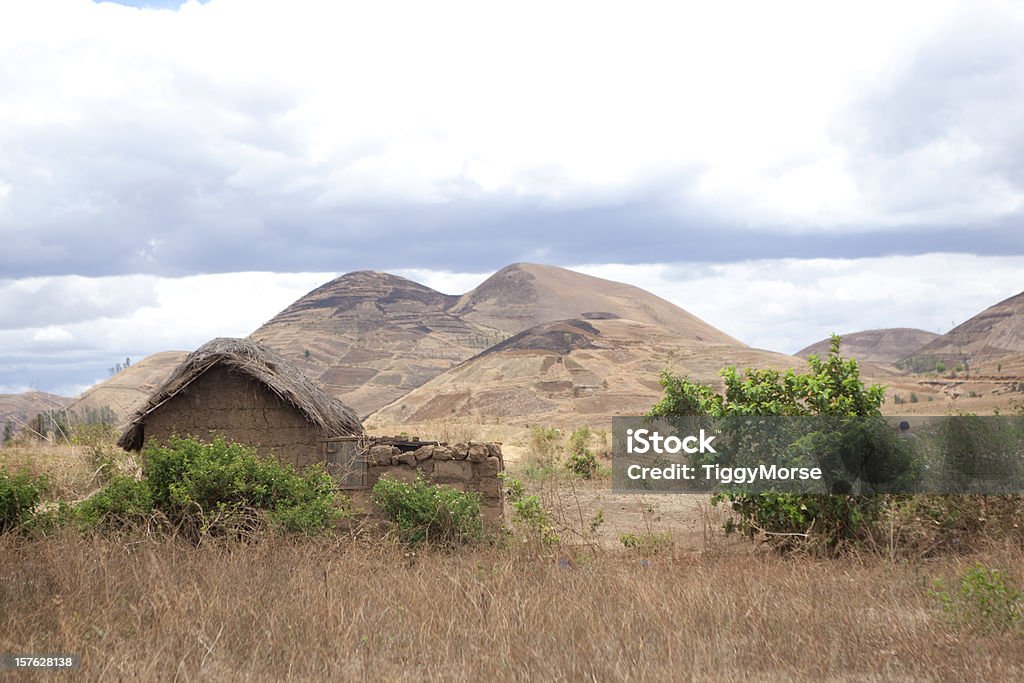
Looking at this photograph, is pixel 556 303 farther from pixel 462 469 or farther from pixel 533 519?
pixel 533 519

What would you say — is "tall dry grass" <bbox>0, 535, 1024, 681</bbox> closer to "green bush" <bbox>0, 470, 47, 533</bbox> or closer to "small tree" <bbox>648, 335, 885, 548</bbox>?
"green bush" <bbox>0, 470, 47, 533</bbox>

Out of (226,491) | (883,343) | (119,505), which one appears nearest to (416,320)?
(883,343)

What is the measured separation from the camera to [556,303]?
123250 mm

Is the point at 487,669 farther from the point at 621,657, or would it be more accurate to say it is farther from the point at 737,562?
the point at 737,562

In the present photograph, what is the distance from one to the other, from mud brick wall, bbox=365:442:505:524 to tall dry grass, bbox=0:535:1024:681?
3.38 metres

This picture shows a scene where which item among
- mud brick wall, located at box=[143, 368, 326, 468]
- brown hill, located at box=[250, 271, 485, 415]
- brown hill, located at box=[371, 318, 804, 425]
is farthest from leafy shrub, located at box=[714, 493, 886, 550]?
brown hill, located at box=[250, 271, 485, 415]

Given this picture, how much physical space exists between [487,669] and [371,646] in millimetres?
834

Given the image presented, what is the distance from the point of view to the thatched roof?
13109 mm

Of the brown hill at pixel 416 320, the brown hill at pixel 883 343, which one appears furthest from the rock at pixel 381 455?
the brown hill at pixel 883 343

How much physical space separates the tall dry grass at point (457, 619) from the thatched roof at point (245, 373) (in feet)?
19.0

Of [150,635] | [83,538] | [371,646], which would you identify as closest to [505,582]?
[371,646]

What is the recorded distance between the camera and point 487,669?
4.97 metres

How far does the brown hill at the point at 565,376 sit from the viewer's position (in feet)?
167

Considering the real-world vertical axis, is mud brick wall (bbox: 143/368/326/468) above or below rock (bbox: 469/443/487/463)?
above
